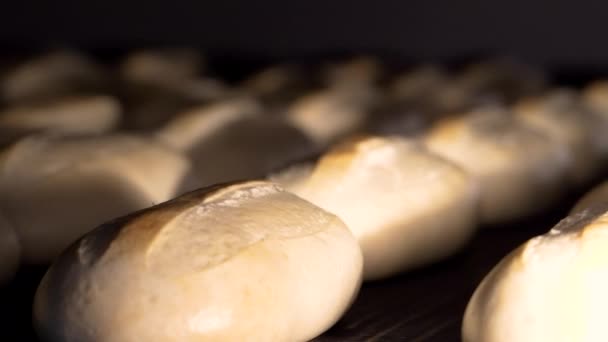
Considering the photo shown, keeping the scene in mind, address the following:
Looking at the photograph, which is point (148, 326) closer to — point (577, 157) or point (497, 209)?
point (497, 209)

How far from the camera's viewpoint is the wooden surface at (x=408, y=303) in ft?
3.57

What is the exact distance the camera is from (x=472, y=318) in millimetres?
956

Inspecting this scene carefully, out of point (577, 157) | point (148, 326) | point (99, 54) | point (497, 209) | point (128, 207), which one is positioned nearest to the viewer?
point (148, 326)

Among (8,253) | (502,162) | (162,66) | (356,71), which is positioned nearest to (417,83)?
(356,71)

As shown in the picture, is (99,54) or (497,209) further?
(99,54)

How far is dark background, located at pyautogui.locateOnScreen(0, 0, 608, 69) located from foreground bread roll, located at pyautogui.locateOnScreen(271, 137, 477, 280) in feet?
4.72

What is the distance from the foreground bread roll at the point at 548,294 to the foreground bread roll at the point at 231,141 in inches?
27.0

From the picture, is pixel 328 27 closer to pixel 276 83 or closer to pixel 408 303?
pixel 276 83

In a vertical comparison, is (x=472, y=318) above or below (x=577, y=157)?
above

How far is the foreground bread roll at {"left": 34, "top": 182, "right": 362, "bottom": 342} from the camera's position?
36.9 inches

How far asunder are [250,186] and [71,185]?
0.37 m

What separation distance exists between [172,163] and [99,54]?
1649 mm

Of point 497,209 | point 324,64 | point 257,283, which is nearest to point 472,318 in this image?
point 257,283

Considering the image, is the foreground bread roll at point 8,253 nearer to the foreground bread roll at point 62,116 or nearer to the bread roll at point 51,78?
the foreground bread roll at point 62,116
